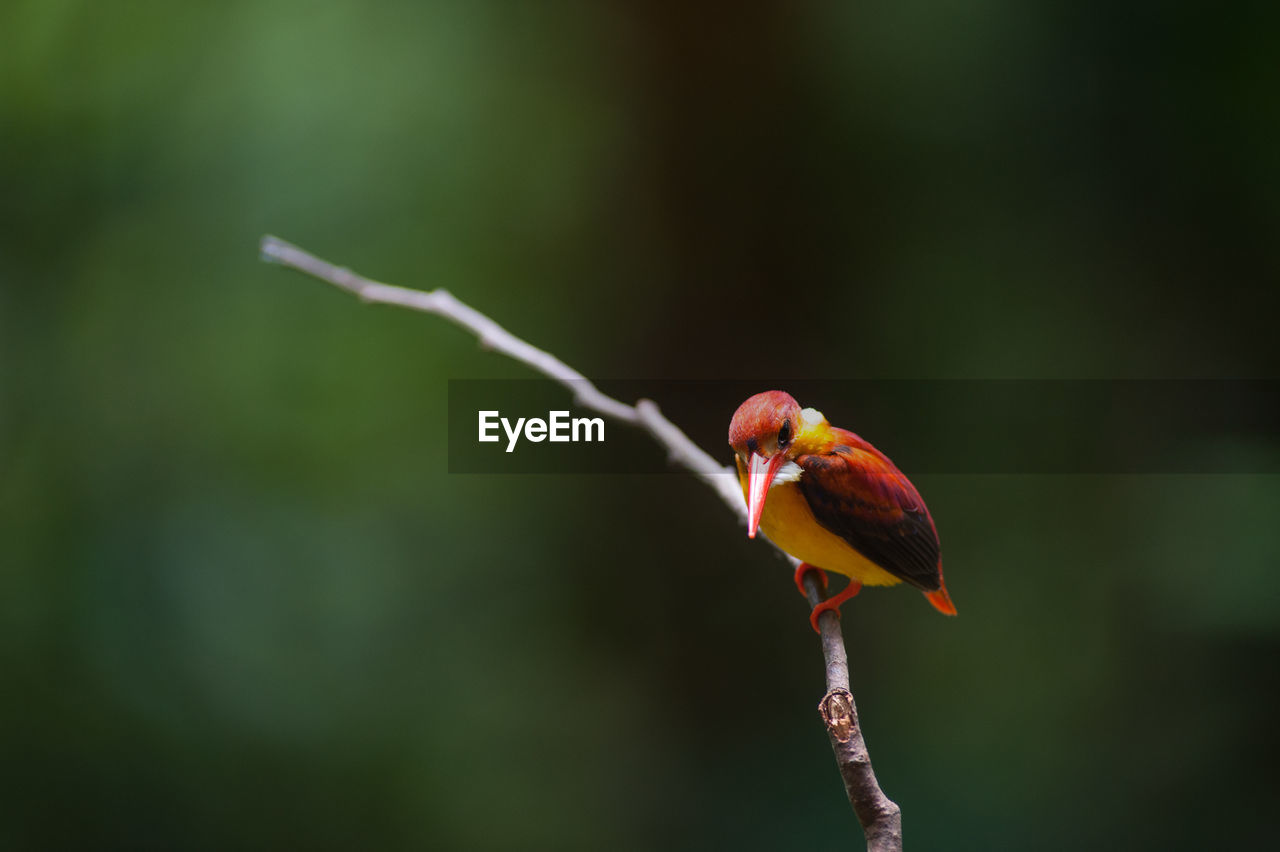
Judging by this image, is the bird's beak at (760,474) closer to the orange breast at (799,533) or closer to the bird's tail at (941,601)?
the orange breast at (799,533)

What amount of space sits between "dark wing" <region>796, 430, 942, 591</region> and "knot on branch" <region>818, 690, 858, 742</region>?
25cm

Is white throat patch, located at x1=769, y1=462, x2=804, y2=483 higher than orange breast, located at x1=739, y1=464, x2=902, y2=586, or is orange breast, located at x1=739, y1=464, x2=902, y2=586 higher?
white throat patch, located at x1=769, y1=462, x2=804, y2=483

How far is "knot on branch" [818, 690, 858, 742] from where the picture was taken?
24.5 inches

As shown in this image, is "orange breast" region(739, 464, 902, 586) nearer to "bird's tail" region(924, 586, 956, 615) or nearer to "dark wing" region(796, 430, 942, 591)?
"dark wing" region(796, 430, 942, 591)

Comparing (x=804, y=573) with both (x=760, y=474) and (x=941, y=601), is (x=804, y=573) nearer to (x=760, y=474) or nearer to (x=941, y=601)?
(x=941, y=601)

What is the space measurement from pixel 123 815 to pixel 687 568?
121cm

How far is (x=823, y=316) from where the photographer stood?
2.07 metres

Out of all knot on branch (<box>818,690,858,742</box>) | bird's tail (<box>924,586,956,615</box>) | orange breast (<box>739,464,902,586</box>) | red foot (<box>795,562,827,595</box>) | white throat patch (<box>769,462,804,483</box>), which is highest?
white throat patch (<box>769,462,804,483</box>)

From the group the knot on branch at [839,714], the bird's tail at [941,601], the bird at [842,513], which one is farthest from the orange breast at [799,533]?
the knot on branch at [839,714]

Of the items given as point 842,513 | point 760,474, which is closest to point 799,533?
point 842,513

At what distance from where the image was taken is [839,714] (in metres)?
0.64

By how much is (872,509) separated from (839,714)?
0.30 m

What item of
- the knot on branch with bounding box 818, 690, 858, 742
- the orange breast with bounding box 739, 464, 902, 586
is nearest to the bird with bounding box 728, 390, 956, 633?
the orange breast with bounding box 739, 464, 902, 586

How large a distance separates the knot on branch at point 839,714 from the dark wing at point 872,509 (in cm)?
25
